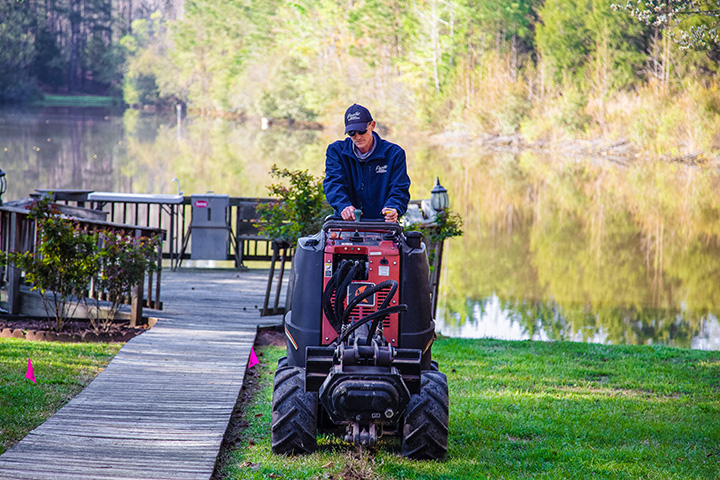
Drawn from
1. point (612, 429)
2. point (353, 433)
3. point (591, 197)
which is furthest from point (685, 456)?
point (591, 197)

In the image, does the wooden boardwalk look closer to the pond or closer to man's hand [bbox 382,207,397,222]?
man's hand [bbox 382,207,397,222]

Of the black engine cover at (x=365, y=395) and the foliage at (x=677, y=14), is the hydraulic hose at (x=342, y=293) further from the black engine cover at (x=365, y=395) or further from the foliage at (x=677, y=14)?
the foliage at (x=677, y=14)

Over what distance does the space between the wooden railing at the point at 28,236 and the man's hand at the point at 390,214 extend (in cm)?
423

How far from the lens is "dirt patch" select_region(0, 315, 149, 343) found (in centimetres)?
776

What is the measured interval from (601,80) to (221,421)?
38775 millimetres

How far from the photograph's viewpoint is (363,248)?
4402mm

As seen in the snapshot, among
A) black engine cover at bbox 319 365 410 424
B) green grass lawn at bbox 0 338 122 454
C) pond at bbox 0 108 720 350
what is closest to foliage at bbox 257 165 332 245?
green grass lawn at bbox 0 338 122 454

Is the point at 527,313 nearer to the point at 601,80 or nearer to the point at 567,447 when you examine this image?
the point at 567,447

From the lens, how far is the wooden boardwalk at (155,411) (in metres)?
4.45

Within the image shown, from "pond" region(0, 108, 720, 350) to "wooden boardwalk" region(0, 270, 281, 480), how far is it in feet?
13.7

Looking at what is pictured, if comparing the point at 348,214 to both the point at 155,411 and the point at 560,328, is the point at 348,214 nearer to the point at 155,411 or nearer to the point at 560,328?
the point at 155,411

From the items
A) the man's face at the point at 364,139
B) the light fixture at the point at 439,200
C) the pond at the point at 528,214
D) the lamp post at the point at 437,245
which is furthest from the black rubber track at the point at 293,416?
the pond at the point at 528,214

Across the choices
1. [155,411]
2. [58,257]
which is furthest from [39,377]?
[58,257]

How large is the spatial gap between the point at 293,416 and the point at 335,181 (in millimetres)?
1403
